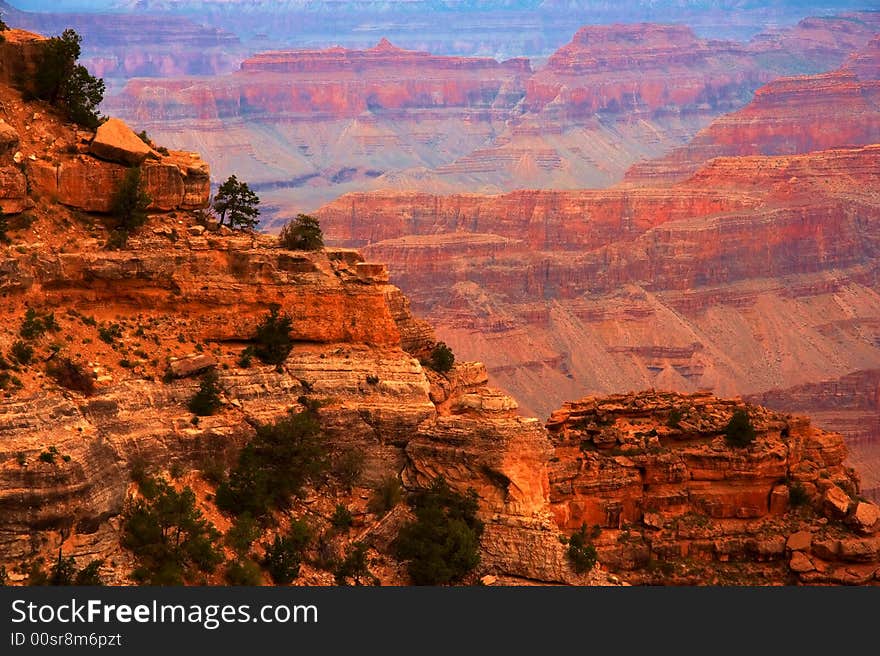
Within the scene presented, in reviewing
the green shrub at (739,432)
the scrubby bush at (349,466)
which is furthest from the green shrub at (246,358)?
the green shrub at (739,432)

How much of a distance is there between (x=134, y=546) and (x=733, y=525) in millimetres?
18864

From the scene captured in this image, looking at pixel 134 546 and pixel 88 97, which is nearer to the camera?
pixel 134 546

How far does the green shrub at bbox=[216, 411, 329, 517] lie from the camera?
143 feet

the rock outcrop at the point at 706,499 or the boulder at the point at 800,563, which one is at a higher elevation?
the rock outcrop at the point at 706,499

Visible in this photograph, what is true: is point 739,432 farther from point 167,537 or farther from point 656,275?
point 656,275

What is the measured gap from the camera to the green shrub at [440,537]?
44.1 m

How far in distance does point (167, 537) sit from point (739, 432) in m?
19.1

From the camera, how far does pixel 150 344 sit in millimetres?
44281

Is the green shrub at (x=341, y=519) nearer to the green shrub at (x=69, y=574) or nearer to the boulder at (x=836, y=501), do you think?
the green shrub at (x=69, y=574)

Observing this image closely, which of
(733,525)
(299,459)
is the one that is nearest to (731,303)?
(733,525)

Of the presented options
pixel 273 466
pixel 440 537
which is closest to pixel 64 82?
pixel 273 466

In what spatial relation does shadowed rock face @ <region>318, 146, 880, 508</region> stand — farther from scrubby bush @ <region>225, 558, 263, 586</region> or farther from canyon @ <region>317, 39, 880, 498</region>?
scrubby bush @ <region>225, 558, 263, 586</region>

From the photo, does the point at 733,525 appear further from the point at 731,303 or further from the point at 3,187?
the point at 731,303

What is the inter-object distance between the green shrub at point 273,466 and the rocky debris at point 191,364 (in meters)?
1.85
